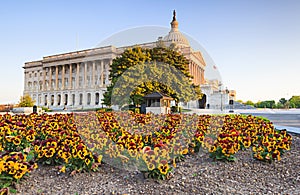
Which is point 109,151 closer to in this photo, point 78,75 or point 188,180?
point 188,180

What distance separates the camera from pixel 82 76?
6838 centimetres

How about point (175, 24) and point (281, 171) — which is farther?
point (175, 24)

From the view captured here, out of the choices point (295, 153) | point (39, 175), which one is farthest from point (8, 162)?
point (295, 153)

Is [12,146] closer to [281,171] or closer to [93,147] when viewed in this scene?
[93,147]

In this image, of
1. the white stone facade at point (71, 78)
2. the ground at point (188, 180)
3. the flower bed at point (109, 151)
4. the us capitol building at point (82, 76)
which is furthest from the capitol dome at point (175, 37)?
the ground at point (188, 180)

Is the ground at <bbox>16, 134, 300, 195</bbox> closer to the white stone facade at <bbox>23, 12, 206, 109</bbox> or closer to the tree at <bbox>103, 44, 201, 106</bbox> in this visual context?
the tree at <bbox>103, 44, 201, 106</bbox>

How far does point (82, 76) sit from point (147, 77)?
46.6 m

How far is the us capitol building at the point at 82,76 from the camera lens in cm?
5981

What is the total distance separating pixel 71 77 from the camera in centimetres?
6938

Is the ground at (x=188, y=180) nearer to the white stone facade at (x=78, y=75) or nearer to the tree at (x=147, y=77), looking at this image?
the tree at (x=147, y=77)

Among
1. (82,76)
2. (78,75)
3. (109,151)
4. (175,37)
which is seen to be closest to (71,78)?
(78,75)

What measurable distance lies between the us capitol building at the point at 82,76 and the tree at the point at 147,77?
27035 millimetres

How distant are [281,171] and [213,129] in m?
2.75

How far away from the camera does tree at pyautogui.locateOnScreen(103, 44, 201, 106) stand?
84.7 feet
